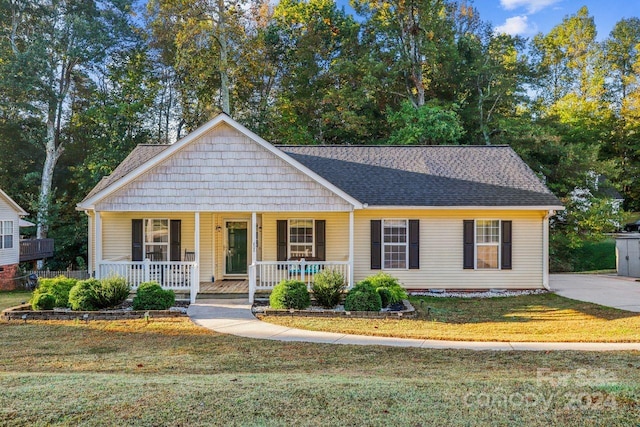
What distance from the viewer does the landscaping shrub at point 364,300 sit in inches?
408

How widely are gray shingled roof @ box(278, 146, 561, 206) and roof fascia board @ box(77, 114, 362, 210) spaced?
170cm

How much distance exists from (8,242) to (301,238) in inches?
589

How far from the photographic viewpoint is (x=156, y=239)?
46.5ft

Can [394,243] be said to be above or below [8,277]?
above

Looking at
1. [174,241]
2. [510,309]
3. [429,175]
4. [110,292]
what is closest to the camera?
[110,292]

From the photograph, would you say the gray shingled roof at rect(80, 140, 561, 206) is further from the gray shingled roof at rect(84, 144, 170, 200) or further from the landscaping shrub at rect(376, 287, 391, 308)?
the landscaping shrub at rect(376, 287, 391, 308)

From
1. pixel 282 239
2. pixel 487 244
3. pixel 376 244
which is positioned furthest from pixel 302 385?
pixel 487 244

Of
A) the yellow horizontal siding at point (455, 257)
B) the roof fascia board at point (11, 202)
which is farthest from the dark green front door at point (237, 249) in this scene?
the roof fascia board at point (11, 202)

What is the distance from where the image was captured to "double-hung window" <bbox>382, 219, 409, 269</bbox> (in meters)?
13.9

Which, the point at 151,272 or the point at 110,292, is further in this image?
the point at 151,272

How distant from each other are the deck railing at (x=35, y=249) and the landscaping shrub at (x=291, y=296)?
55.5ft

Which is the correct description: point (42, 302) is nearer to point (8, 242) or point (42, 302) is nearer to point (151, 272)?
point (151, 272)

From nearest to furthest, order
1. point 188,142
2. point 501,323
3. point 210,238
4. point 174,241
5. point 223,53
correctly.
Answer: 1. point 501,323
2. point 188,142
3. point 174,241
4. point 210,238
5. point 223,53

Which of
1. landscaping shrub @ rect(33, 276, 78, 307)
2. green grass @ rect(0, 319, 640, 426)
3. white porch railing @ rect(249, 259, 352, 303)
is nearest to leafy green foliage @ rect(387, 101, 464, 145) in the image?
white porch railing @ rect(249, 259, 352, 303)
